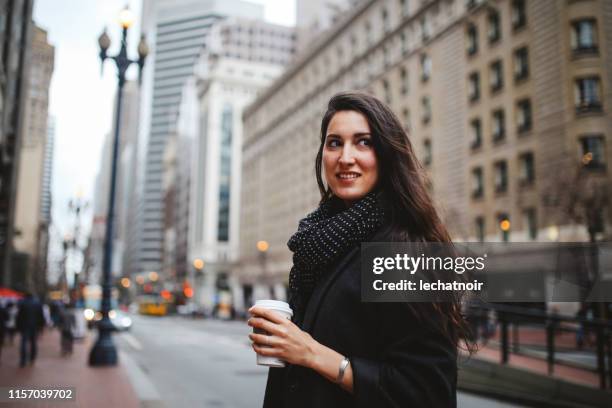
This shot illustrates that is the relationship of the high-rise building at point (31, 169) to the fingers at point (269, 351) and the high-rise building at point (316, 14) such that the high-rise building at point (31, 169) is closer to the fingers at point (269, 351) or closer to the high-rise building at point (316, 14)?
the fingers at point (269, 351)

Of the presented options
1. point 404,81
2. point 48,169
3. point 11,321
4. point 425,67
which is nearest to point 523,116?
point 425,67

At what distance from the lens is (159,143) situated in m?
185

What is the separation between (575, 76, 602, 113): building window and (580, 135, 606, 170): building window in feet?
4.64

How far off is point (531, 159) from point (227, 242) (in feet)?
275

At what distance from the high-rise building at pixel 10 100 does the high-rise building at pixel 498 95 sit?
1954cm

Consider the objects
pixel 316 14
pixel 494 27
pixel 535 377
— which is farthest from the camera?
pixel 316 14

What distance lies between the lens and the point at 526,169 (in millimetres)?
31516

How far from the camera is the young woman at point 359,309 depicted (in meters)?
1.70

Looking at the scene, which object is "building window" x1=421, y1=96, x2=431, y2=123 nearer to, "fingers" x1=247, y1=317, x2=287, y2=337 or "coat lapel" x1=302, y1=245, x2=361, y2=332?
"coat lapel" x1=302, y1=245, x2=361, y2=332

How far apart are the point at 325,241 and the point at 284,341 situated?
391 mm

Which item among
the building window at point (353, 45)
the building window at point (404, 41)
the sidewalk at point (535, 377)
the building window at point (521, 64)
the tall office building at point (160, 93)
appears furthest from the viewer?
the tall office building at point (160, 93)

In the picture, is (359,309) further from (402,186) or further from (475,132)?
(475,132)

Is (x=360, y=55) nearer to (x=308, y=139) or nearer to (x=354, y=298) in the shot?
(x=308, y=139)

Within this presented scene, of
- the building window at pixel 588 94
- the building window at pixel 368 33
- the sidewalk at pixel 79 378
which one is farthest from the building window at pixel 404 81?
the sidewalk at pixel 79 378
